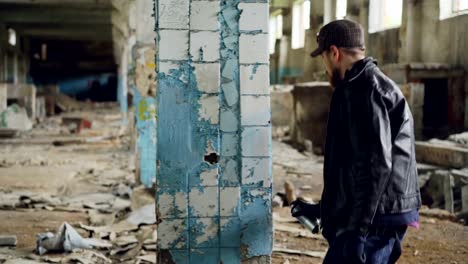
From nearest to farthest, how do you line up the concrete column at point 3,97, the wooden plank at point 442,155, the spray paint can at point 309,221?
the spray paint can at point 309,221 → the wooden plank at point 442,155 → the concrete column at point 3,97

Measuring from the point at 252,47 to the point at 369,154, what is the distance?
1.46 meters

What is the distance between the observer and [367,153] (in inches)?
103

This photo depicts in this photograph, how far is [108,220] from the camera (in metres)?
7.07

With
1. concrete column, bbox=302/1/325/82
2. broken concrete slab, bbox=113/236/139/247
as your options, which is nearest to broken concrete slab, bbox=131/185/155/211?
broken concrete slab, bbox=113/236/139/247

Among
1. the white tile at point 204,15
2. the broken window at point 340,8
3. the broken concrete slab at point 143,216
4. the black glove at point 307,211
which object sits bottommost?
the broken concrete slab at point 143,216

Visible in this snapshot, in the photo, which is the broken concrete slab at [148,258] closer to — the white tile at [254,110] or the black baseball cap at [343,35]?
the white tile at [254,110]

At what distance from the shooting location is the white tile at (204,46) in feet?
12.2

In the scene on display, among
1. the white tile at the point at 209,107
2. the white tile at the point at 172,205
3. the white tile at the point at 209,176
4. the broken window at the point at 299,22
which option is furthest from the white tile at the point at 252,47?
the broken window at the point at 299,22

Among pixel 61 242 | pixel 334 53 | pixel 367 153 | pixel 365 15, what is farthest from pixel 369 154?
pixel 365 15

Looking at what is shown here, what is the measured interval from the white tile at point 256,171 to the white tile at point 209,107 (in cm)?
A: 38

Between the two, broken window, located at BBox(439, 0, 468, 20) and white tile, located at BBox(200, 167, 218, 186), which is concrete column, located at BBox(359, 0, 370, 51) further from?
white tile, located at BBox(200, 167, 218, 186)

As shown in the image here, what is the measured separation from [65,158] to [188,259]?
32.5 feet

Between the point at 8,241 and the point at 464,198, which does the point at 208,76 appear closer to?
the point at 8,241

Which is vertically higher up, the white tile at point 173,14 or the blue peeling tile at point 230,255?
the white tile at point 173,14
